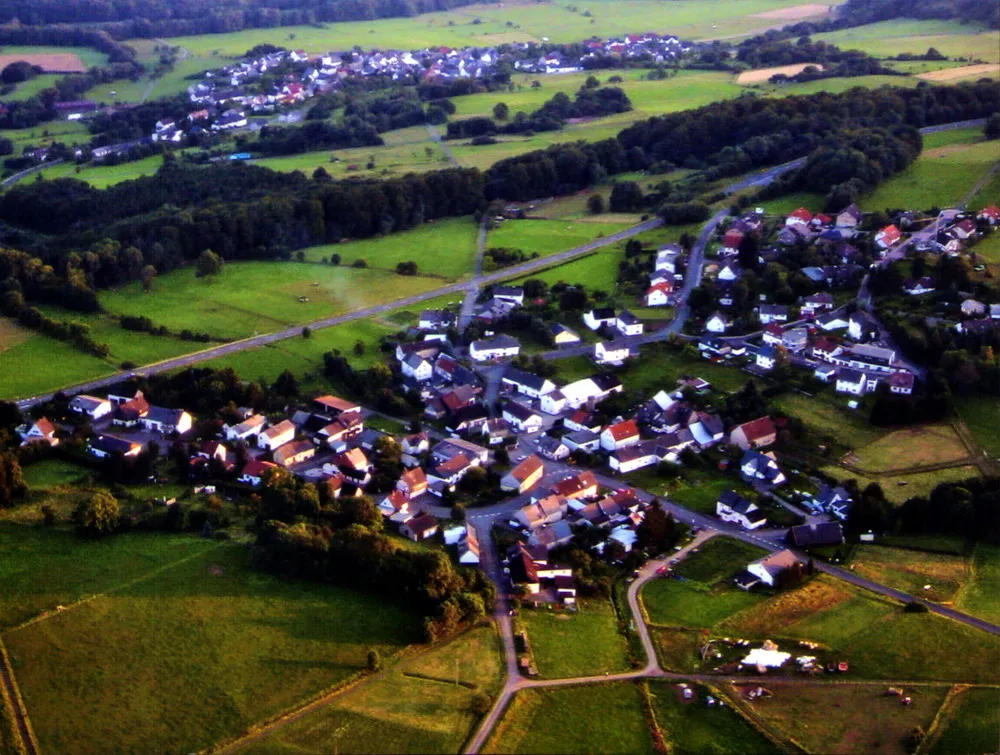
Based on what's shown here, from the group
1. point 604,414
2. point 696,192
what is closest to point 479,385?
point 604,414

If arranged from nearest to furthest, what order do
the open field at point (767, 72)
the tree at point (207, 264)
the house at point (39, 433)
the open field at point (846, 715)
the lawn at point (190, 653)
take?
the open field at point (846, 715), the lawn at point (190, 653), the house at point (39, 433), the tree at point (207, 264), the open field at point (767, 72)

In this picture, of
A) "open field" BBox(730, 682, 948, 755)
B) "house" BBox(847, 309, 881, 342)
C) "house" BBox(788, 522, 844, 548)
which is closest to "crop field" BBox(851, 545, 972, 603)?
"house" BBox(788, 522, 844, 548)

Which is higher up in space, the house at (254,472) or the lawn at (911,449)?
the house at (254,472)

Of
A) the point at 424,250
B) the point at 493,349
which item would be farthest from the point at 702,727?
the point at 424,250

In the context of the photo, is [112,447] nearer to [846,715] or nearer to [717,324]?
[717,324]

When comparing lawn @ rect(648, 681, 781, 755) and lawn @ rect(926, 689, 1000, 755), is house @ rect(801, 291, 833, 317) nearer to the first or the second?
lawn @ rect(926, 689, 1000, 755)

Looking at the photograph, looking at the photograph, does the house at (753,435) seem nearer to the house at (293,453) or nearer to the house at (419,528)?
the house at (419,528)

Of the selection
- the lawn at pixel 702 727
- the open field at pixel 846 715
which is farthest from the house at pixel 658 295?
the lawn at pixel 702 727
